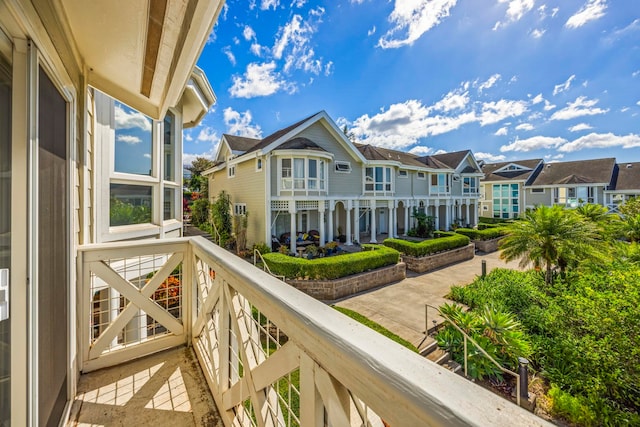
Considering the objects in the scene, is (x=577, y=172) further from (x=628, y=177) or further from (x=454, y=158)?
(x=454, y=158)

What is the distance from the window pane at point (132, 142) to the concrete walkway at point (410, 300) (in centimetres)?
586

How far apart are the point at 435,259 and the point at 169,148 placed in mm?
10580

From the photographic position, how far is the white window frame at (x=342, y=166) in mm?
15219

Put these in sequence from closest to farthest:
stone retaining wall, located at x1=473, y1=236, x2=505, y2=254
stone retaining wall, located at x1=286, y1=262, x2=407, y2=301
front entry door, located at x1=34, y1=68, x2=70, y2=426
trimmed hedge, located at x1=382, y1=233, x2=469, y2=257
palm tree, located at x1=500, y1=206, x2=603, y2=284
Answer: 1. front entry door, located at x1=34, y1=68, x2=70, y2=426
2. palm tree, located at x1=500, y1=206, x2=603, y2=284
3. stone retaining wall, located at x1=286, y1=262, x2=407, y2=301
4. trimmed hedge, located at x1=382, y1=233, x2=469, y2=257
5. stone retaining wall, located at x1=473, y1=236, x2=505, y2=254

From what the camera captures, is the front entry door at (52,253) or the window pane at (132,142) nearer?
the front entry door at (52,253)

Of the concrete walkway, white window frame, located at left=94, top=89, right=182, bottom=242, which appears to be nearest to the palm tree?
the concrete walkway

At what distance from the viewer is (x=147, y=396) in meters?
2.27

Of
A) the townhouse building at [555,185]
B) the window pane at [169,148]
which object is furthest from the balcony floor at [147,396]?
the townhouse building at [555,185]

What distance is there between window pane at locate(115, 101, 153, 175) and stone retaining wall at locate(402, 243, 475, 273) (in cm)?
982

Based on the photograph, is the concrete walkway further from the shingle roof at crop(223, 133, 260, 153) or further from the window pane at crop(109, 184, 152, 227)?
the shingle roof at crop(223, 133, 260, 153)

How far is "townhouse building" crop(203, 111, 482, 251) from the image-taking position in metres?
12.6

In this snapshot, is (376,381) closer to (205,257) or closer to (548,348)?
(205,257)

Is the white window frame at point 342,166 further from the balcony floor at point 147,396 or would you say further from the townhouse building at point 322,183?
the balcony floor at point 147,396

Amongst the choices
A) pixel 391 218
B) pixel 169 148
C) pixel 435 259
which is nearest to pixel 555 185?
pixel 391 218
